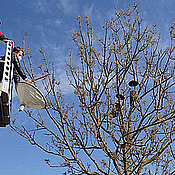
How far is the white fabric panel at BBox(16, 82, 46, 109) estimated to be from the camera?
4.09 metres

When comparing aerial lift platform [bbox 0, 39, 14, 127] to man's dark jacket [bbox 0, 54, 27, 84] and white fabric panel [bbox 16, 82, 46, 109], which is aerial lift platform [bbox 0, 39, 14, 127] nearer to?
man's dark jacket [bbox 0, 54, 27, 84]

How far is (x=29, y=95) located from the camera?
13.6 feet

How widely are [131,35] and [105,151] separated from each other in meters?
2.99

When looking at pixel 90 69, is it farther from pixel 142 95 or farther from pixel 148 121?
pixel 148 121

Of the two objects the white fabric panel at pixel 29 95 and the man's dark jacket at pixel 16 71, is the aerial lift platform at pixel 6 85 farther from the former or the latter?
the white fabric panel at pixel 29 95

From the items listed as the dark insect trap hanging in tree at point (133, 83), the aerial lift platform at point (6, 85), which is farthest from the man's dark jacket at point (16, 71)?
the dark insect trap hanging in tree at point (133, 83)

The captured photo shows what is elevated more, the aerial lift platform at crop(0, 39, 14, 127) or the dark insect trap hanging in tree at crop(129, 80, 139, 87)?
the dark insect trap hanging in tree at crop(129, 80, 139, 87)

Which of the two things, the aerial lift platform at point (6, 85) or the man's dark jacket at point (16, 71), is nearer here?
the aerial lift platform at point (6, 85)

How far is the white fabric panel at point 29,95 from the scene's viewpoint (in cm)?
409

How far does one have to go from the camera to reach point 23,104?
4.23 m

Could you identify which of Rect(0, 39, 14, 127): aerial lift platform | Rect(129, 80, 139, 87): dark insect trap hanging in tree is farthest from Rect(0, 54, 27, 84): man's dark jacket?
Rect(129, 80, 139, 87): dark insect trap hanging in tree

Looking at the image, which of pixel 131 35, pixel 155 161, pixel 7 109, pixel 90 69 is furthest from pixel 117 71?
pixel 7 109

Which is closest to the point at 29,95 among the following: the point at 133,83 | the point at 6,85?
the point at 6,85

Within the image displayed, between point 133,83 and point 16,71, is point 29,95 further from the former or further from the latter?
point 133,83
